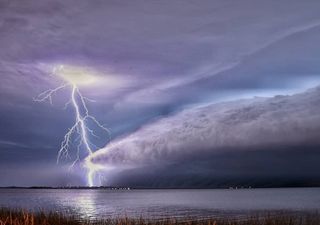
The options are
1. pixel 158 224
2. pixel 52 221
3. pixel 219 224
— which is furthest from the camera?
pixel 219 224

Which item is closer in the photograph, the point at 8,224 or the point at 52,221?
the point at 8,224

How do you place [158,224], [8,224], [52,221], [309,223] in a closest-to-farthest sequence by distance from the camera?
[8,224] < [158,224] < [52,221] < [309,223]

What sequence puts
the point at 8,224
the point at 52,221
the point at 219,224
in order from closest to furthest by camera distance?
the point at 8,224, the point at 52,221, the point at 219,224

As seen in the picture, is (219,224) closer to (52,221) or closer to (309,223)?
(309,223)

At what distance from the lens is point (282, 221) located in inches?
940

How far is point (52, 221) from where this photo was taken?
76.4 ft

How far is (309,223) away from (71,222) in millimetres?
18015

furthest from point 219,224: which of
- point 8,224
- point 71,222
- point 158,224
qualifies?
point 8,224

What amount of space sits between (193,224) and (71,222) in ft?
24.4

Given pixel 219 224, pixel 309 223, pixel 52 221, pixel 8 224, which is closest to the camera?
pixel 8 224

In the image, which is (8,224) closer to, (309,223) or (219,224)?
(219,224)

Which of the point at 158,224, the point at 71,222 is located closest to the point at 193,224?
the point at 158,224

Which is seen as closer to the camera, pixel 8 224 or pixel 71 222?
pixel 8 224

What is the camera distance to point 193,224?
2233cm
